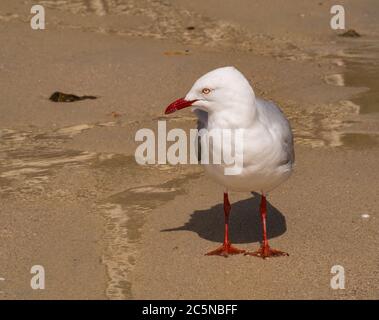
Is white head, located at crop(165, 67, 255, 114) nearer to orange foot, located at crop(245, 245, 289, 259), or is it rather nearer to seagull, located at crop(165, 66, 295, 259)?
seagull, located at crop(165, 66, 295, 259)

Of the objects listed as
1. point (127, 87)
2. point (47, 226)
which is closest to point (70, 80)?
point (127, 87)

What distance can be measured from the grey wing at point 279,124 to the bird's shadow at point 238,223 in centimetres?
65

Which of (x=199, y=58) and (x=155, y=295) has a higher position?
(x=199, y=58)

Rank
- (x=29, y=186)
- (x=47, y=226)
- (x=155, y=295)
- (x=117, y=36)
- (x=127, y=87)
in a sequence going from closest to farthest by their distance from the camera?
(x=155, y=295) → (x=47, y=226) → (x=29, y=186) → (x=127, y=87) → (x=117, y=36)

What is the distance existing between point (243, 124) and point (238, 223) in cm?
133

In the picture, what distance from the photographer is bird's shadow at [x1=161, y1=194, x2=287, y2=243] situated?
6.34m

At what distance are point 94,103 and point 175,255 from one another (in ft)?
12.0

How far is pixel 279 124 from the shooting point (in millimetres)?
5887

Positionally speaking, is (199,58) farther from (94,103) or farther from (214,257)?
(214,257)

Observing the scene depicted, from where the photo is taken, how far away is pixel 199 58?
422 inches

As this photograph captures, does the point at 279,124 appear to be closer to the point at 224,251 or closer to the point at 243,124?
the point at 243,124

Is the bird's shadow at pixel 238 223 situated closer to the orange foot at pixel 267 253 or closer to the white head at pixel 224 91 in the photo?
the orange foot at pixel 267 253

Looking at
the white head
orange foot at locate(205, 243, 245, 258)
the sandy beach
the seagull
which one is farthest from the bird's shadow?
the white head

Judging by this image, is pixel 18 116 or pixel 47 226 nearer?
pixel 47 226
